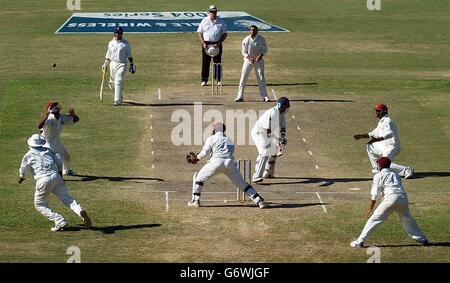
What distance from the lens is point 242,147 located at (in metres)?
33.9

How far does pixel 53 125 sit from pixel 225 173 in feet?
15.4

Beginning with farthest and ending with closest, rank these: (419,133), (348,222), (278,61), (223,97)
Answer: (278,61)
(223,97)
(419,133)
(348,222)

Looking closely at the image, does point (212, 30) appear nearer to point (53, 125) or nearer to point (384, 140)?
point (384, 140)

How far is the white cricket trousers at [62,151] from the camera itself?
30.4 metres

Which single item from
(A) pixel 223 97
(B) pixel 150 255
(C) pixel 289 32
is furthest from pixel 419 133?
(C) pixel 289 32

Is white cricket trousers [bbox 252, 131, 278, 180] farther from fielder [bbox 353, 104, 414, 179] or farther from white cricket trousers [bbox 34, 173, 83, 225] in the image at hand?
white cricket trousers [bbox 34, 173, 83, 225]

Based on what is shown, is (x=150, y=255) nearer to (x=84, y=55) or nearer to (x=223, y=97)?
(x=223, y=97)

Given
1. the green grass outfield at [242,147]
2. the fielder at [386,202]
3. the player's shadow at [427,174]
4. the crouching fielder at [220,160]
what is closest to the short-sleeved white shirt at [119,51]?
the green grass outfield at [242,147]

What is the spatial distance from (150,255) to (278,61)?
21235 mm

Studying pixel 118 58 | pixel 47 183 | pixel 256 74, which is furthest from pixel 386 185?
pixel 118 58

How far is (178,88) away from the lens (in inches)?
1603

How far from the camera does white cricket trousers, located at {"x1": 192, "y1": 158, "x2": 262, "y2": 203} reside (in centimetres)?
2764

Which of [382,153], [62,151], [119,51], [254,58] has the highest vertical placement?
[119,51]
